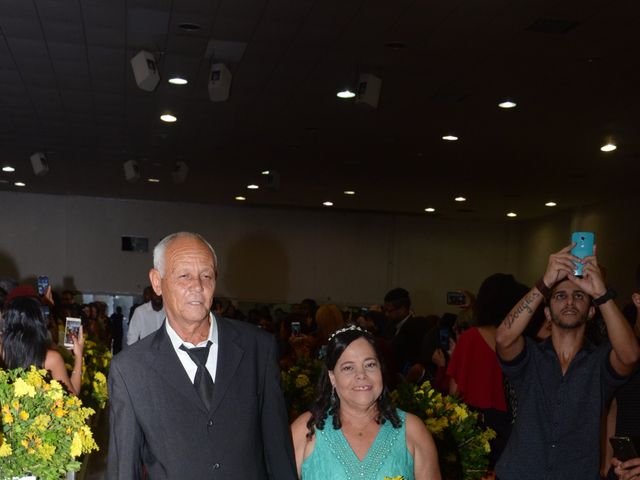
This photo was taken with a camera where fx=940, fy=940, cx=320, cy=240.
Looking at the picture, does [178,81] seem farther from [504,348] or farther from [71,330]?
[504,348]

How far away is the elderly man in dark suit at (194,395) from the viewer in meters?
2.94

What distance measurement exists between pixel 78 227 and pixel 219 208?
3556 millimetres

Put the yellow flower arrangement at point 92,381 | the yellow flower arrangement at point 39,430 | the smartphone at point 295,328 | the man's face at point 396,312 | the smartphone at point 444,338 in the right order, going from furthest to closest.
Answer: the smartphone at point 295,328 < the man's face at point 396,312 < the yellow flower arrangement at point 92,381 < the smartphone at point 444,338 < the yellow flower arrangement at point 39,430

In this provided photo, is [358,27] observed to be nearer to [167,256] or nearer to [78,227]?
[167,256]

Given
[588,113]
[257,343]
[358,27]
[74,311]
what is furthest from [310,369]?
[74,311]

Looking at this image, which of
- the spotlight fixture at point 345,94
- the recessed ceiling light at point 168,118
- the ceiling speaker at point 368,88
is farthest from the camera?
the recessed ceiling light at point 168,118

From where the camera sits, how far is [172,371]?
3.01 m

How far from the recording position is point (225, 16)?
812cm

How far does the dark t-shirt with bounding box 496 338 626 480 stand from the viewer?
3793 mm

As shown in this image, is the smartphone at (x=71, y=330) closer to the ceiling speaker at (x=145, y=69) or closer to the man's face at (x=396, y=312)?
the man's face at (x=396, y=312)

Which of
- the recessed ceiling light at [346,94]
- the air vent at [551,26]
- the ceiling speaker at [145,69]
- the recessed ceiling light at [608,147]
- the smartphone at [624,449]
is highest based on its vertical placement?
the recessed ceiling light at [608,147]

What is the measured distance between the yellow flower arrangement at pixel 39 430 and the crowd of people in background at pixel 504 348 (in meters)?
0.71

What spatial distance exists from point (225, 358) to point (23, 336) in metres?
2.89

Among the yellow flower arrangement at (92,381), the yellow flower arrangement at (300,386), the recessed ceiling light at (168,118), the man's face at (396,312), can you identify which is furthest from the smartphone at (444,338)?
the recessed ceiling light at (168,118)
